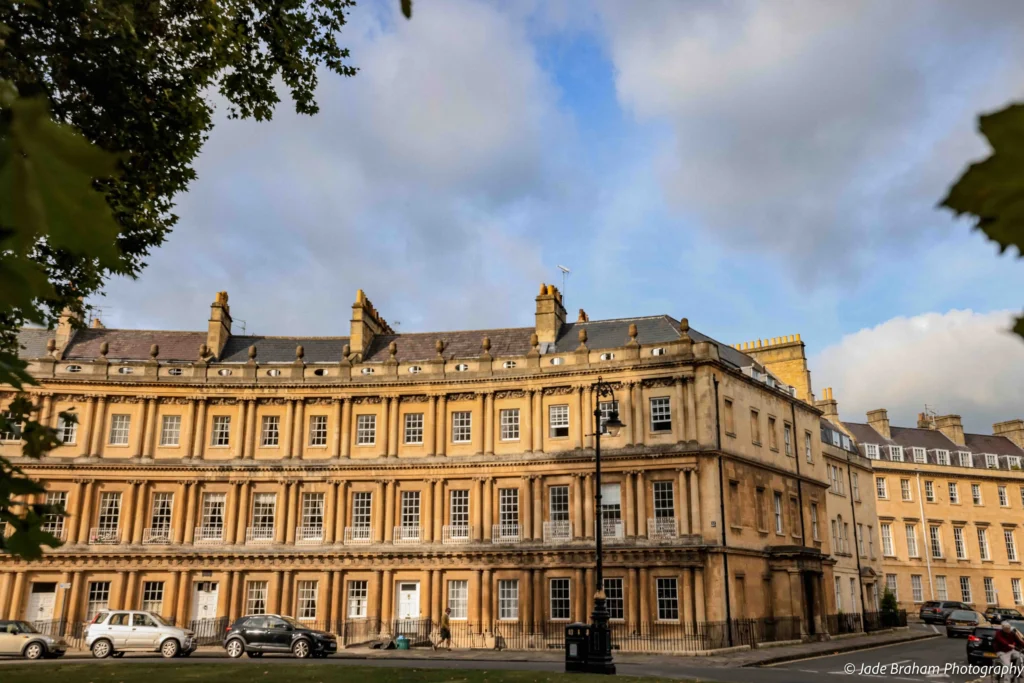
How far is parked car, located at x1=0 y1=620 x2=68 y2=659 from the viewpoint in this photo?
29.2 meters

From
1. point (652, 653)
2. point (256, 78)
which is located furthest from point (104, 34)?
point (652, 653)

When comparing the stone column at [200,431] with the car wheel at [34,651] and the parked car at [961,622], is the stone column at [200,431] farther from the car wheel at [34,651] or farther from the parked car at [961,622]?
the parked car at [961,622]

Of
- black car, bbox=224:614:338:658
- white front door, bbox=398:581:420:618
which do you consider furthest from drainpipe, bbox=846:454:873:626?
black car, bbox=224:614:338:658

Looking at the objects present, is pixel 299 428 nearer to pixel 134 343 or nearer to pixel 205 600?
pixel 205 600

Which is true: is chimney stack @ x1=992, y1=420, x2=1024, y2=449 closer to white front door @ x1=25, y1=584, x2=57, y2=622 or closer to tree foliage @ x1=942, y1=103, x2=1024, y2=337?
white front door @ x1=25, y1=584, x2=57, y2=622

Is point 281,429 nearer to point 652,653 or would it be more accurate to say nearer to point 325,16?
point 652,653

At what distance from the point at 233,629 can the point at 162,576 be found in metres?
10.6

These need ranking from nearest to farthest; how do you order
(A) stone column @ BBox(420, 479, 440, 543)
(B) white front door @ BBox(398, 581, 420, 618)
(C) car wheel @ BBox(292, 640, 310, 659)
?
1. (C) car wheel @ BBox(292, 640, 310, 659)
2. (B) white front door @ BBox(398, 581, 420, 618)
3. (A) stone column @ BBox(420, 479, 440, 543)

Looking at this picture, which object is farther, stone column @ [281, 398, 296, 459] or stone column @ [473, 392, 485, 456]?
stone column @ [281, 398, 296, 459]

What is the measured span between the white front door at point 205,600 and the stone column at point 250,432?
20.6ft

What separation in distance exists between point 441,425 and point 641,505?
10.5 meters

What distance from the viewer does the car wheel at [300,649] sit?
30.1m

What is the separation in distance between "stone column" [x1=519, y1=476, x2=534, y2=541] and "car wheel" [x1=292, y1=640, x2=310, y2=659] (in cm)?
1160

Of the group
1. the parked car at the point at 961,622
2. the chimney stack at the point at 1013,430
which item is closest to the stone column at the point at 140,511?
the parked car at the point at 961,622
